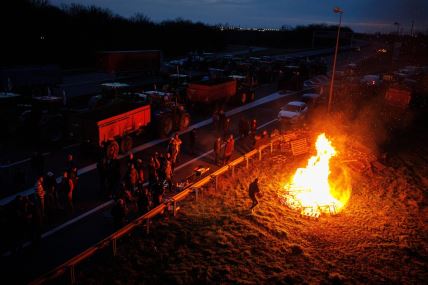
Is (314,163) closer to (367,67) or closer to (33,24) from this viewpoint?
(33,24)

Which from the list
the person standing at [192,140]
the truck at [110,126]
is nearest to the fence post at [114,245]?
the truck at [110,126]

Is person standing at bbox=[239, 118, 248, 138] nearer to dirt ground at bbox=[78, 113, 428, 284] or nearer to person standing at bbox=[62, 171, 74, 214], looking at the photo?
dirt ground at bbox=[78, 113, 428, 284]

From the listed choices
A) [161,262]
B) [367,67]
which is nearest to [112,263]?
[161,262]

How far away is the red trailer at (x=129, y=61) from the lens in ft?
112

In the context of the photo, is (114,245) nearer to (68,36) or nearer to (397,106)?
(397,106)

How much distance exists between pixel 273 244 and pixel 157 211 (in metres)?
3.34

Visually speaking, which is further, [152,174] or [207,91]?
[207,91]

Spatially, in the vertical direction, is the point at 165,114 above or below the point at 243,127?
above

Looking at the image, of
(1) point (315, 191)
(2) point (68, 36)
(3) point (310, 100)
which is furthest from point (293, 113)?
(2) point (68, 36)

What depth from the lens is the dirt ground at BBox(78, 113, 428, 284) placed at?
916cm

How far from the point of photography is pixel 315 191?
13750 mm

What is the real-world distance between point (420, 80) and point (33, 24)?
→ 46962mm

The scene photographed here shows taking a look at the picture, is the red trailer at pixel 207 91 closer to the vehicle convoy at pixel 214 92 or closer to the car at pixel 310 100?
the vehicle convoy at pixel 214 92

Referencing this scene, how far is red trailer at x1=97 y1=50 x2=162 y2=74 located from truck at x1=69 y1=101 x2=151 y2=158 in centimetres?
1715
